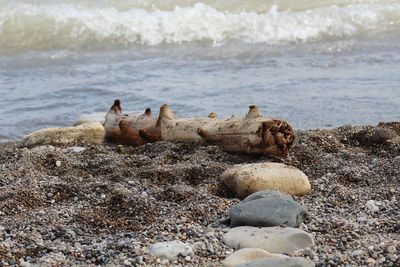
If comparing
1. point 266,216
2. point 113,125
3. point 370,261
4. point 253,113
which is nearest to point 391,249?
point 370,261

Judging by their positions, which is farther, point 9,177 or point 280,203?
point 9,177

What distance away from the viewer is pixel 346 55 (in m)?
9.84

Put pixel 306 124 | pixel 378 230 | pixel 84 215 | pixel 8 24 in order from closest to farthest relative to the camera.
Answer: pixel 378 230 → pixel 84 215 → pixel 306 124 → pixel 8 24

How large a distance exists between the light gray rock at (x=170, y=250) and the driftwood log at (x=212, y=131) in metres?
1.63

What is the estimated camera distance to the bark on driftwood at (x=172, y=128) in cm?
546

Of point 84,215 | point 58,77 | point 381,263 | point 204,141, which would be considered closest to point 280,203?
point 381,263

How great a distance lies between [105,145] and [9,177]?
141 cm

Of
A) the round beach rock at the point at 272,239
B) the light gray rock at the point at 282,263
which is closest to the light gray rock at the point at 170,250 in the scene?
the round beach rock at the point at 272,239

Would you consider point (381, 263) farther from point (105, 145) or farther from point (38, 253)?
point (105, 145)

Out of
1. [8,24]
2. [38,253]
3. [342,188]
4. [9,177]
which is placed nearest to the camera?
[38,253]

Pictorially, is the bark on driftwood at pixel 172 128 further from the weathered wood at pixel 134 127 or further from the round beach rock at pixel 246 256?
the round beach rock at pixel 246 256

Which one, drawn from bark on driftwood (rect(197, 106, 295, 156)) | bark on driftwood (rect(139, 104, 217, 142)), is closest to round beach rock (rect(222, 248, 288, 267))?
bark on driftwood (rect(197, 106, 295, 156))

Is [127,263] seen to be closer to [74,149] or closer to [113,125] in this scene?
[74,149]

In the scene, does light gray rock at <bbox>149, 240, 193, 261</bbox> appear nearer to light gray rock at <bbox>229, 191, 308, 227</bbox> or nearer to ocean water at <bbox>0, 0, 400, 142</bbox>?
light gray rock at <bbox>229, 191, 308, 227</bbox>
